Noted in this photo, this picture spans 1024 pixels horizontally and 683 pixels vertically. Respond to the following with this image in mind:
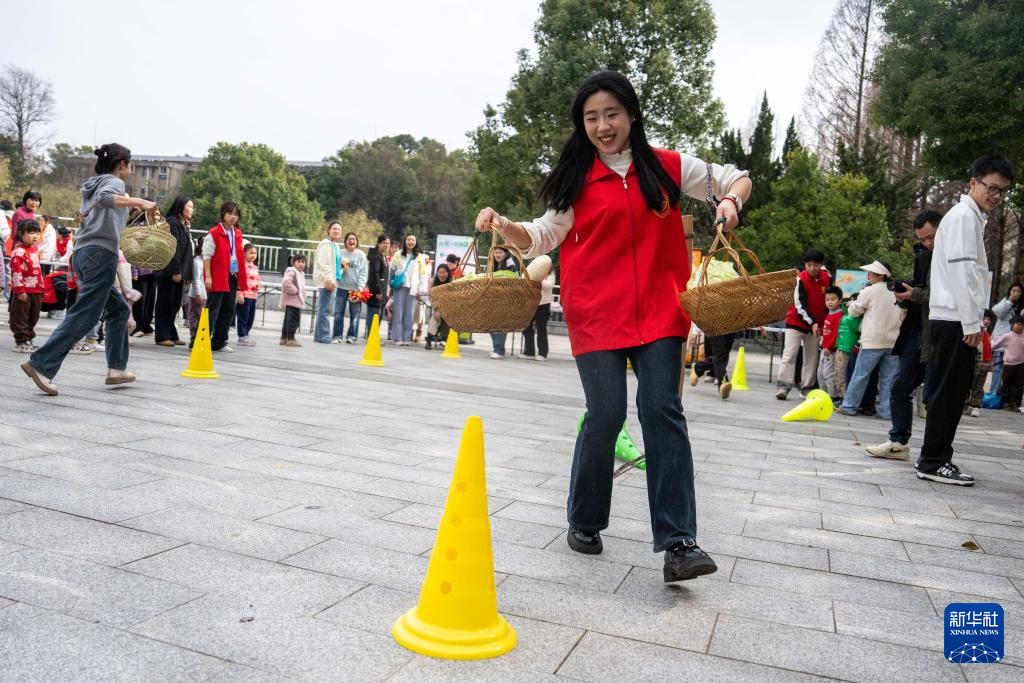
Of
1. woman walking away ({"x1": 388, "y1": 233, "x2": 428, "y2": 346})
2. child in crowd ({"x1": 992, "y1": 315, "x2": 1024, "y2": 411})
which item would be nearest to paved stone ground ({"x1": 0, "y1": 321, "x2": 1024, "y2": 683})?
child in crowd ({"x1": 992, "y1": 315, "x2": 1024, "y2": 411})

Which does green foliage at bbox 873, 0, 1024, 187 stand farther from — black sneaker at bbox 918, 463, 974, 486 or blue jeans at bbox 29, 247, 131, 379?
blue jeans at bbox 29, 247, 131, 379

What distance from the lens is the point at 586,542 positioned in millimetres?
3482

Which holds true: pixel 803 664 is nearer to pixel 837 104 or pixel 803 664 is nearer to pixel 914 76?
pixel 914 76

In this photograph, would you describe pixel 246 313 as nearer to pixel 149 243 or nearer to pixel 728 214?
pixel 149 243

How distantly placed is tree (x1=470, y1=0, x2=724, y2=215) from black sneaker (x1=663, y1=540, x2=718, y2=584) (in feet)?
92.3

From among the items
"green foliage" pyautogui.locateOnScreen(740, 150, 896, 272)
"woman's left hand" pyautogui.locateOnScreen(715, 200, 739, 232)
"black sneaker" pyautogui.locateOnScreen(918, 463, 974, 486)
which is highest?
"green foliage" pyautogui.locateOnScreen(740, 150, 896, 272)

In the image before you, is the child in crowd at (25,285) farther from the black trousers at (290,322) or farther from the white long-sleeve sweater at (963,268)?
the white long-sleeve sweater at (963,268)

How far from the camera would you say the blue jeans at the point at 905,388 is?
21.4ft

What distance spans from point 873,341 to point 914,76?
6.92m

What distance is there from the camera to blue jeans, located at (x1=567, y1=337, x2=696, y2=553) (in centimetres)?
318

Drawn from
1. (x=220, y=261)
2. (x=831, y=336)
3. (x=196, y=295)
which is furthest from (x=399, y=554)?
(x=831, y=336)

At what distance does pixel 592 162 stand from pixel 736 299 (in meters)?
0.79

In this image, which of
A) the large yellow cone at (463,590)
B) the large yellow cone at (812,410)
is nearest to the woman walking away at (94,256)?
the large yellow cone at (463,590)

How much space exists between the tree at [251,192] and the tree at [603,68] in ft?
162
